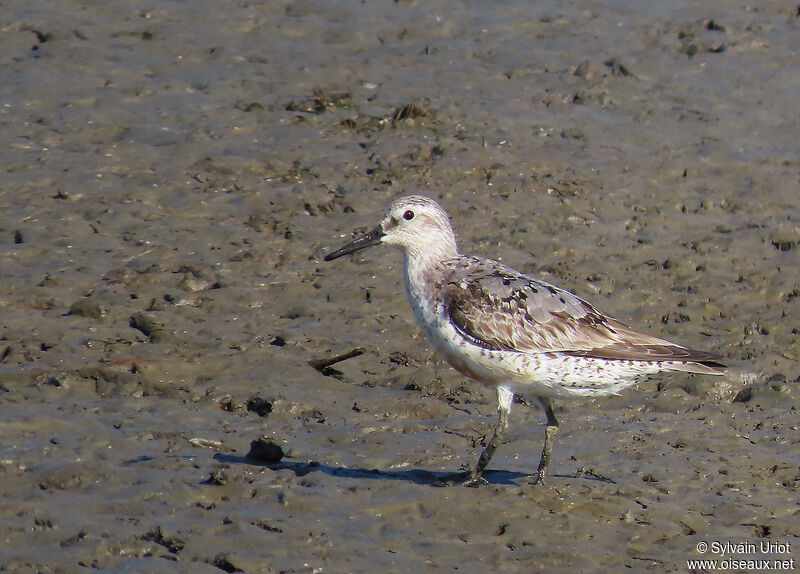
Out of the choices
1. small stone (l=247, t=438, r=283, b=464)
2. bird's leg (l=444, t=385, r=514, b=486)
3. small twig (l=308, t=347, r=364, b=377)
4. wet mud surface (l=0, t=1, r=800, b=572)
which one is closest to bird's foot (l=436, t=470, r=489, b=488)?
bird's leg (l=444, t=385, r=514, b=486)

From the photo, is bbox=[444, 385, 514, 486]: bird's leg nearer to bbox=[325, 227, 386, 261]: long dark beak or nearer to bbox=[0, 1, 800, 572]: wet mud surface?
bbox=[0, 1, 800, 572]: wet mud surface

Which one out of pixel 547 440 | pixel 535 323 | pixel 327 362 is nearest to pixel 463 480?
pixel 547 440

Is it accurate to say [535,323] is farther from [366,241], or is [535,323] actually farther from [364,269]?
[364,269]

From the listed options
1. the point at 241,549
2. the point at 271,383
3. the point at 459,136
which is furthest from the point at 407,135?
the point at 241,549

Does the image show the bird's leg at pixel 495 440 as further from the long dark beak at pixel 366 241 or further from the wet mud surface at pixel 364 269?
the long dark beak at pixel 366 241

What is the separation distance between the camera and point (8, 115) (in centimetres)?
1270

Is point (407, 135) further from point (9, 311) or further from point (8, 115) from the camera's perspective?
point (9, 311)

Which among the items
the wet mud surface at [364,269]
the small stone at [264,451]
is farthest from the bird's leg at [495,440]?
the small stone at [264,451]

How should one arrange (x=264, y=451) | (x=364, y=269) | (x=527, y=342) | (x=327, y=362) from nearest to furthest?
(x=264, y=451), (x=527, y=342), (x=327, y=362), (x=364, y=269)

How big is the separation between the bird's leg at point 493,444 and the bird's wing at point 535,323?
13.3 inches

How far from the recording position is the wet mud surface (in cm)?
740

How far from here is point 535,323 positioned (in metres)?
8.25

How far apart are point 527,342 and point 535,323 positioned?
168 mm

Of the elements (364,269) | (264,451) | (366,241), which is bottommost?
(264,451)
